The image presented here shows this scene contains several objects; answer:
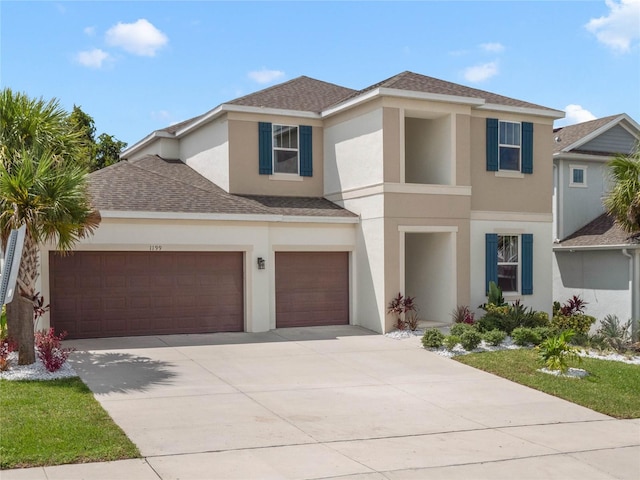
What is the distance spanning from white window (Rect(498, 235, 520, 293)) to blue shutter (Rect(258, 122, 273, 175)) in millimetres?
7063

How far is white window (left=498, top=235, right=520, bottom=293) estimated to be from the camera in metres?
20.8

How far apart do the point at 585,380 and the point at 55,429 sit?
9781 millimetres

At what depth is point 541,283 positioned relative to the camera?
832 inches

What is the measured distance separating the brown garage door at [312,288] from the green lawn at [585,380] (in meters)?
5.01

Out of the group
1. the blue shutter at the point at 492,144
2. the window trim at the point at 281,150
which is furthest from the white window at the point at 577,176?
the window trim at the point at 281,150

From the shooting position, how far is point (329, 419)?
10391 millimetres

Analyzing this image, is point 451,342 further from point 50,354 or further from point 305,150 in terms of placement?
point 50,354

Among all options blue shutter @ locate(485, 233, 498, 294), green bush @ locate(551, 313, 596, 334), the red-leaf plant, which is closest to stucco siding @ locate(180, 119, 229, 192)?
the red-leaf plant

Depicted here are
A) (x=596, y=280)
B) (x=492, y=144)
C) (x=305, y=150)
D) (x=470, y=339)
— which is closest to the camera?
(x=470, y=339)

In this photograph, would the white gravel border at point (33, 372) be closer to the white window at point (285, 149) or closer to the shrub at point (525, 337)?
the white window at point (285, 149)

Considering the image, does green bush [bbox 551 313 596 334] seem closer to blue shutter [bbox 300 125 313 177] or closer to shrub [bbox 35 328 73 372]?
blue shutter [bbox 300 125 313 177]

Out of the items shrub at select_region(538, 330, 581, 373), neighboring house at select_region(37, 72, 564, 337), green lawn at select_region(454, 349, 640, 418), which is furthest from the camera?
neighboring house at select_region(37, 72, 564, 337)

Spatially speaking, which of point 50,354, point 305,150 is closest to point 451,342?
point 305,150

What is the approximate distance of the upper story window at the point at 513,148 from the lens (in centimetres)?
2061
